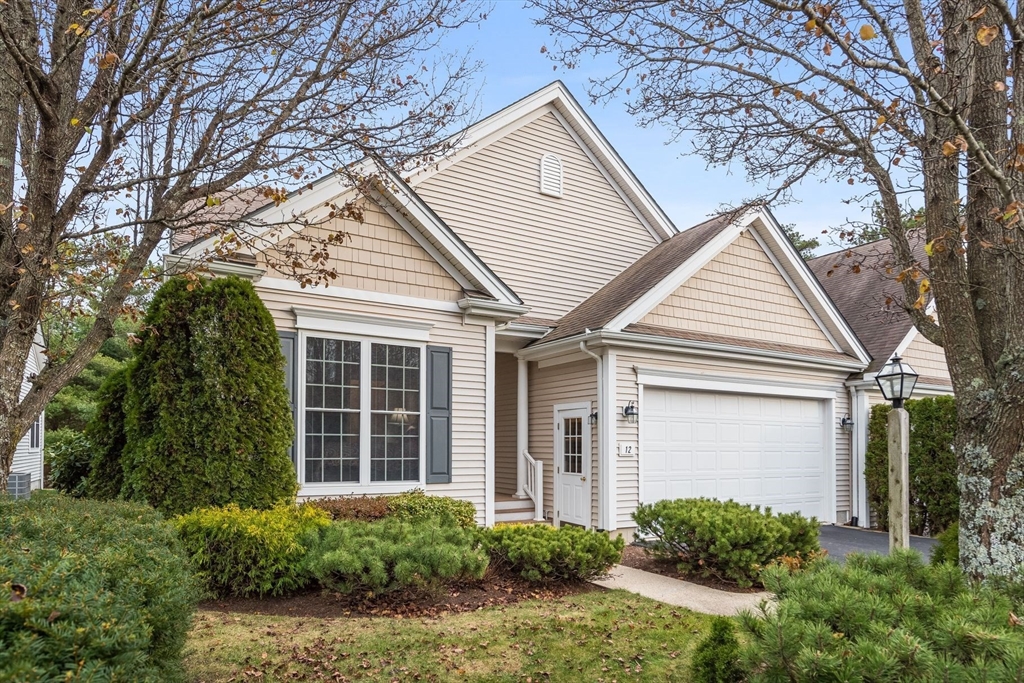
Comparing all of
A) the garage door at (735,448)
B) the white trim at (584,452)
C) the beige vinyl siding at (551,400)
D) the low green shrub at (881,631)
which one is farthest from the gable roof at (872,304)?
the low green shrub at (881,631)

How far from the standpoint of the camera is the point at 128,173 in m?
7.35

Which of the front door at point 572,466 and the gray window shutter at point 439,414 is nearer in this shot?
the gray window shutter at point 439,414

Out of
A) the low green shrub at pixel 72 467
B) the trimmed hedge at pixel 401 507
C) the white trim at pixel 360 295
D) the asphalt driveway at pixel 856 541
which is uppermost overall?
the white trim at pixel 360 295

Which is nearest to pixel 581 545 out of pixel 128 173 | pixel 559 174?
pixel 128 173

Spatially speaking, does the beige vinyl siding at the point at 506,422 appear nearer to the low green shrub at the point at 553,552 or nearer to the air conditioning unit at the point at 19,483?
the low green shrub at the point at 553,552

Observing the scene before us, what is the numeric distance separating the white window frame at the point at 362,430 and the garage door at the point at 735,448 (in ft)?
12.7

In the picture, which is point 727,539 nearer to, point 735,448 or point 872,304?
point 735,448

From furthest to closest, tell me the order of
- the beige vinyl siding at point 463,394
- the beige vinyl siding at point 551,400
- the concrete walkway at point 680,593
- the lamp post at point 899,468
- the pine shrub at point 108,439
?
the beige vinyl siding at point 551,400
the beige vinyl siding at point 463,394
the pine shrub at point 108,439
the concrete walkway at point 680,593
the lamp post at point 899,468

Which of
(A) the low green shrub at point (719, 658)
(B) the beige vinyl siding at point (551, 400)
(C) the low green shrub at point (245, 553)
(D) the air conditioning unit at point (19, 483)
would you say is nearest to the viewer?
(A) the low green shrub at point (719, 658)

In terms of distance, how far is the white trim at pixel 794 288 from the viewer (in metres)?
13.9

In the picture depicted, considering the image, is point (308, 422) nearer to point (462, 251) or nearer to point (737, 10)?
point (462, 251)

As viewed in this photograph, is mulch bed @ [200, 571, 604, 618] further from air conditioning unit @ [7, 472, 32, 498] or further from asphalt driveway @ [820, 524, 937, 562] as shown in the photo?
air conditioning unit @ [7, 472, 32, 498]

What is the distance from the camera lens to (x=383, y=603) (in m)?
6.88

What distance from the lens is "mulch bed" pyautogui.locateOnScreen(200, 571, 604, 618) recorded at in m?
6.78
